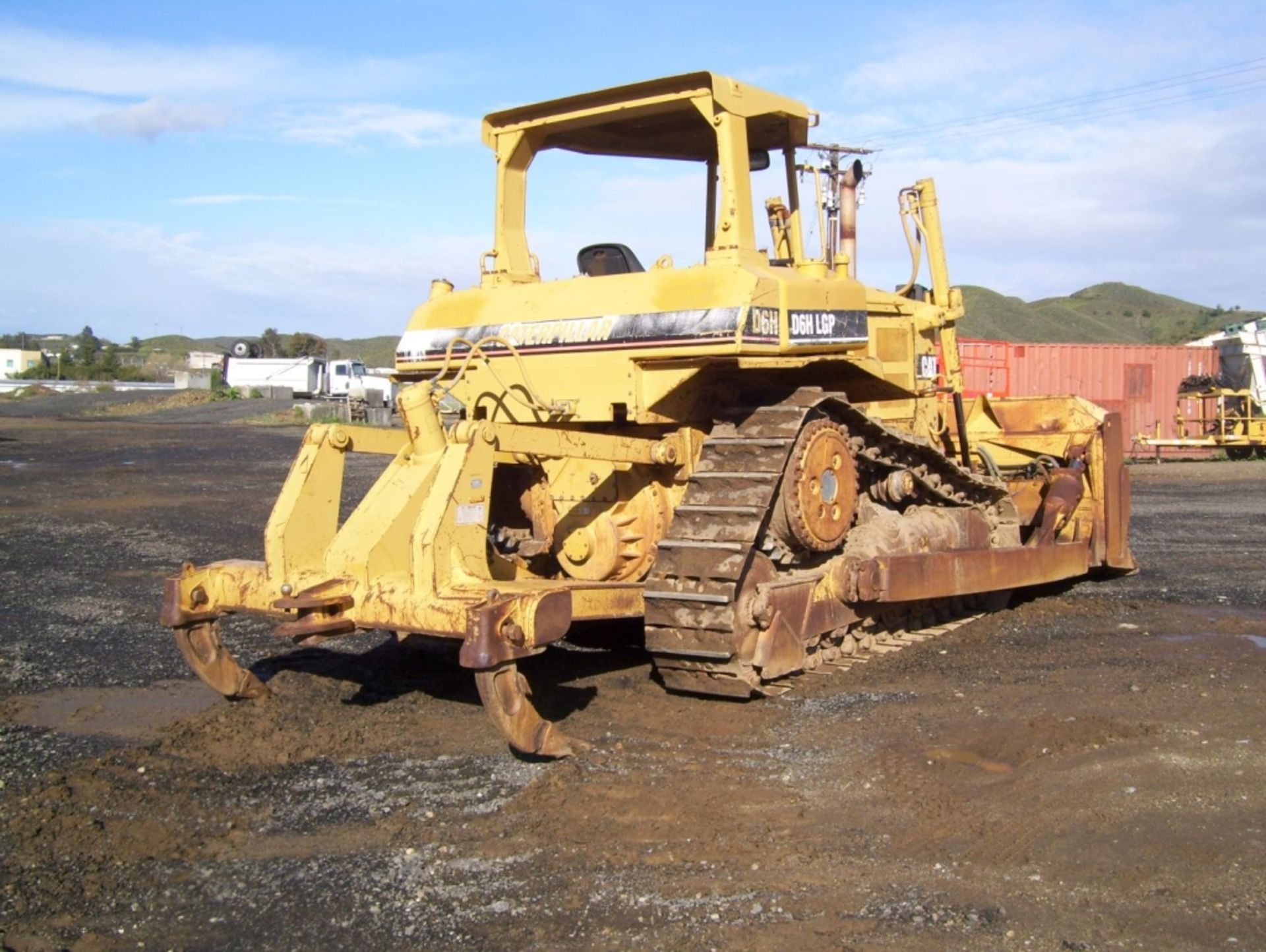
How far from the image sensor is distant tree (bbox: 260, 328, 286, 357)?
84875mm

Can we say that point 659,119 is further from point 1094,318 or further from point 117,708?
point 1094,318

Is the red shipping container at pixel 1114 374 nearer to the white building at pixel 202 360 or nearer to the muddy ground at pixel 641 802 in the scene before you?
the muddy ground at pixel 641 802

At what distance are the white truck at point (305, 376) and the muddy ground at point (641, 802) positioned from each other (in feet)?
153

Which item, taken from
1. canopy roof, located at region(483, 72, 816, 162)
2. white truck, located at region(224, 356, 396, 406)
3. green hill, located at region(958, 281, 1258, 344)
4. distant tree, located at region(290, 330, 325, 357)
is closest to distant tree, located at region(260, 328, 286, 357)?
distant tree, located at region(290, 330, 325, 357)

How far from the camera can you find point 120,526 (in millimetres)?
13820

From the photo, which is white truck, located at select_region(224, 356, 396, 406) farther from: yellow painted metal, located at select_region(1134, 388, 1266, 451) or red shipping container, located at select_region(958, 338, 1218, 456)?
yellow painted metal, located at select_region(1134, 388, 1266, 451)

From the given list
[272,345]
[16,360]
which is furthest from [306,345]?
[16,360]

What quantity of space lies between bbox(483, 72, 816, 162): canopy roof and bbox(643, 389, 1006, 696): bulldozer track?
5.59ft

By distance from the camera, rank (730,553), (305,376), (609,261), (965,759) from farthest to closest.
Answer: (305,376) → (609,261) → (730,553) → (965,759)

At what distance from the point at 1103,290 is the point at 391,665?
94.6 m

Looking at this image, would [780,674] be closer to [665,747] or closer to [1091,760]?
[665,747]

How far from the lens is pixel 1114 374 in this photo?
96.2ft

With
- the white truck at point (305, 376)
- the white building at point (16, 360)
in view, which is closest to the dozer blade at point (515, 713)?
the white truck at point (305, 376)

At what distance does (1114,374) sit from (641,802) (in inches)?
1076
